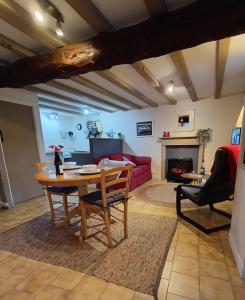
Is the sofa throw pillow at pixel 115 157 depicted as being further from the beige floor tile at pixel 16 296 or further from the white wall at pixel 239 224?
the beige floor tile at pixel 16 296

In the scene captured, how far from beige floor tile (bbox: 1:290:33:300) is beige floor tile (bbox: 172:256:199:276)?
127 cm

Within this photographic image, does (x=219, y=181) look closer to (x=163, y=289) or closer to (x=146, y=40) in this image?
(x=163, y=289)

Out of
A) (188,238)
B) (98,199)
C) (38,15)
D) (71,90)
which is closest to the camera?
(38,15)

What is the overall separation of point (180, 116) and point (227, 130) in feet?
4.19

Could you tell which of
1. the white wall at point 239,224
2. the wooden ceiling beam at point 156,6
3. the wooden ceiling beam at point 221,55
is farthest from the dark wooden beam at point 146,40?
the white wall at point 239,224

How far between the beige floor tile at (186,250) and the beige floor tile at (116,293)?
2.26ft

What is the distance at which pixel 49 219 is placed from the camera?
256 centimetres

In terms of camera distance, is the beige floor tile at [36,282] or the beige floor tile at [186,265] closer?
the beige floor tile at [36,282]

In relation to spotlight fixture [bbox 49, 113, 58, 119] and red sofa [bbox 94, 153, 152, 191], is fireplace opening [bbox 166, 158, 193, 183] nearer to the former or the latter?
red sofa [bbox 94, 153, 152, 191]

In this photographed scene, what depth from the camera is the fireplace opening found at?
15.2ft

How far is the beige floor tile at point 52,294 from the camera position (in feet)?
4.13

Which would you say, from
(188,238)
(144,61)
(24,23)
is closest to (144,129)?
(144,61)

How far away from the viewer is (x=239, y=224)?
1.57 m

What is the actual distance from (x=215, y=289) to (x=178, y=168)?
367 cm
